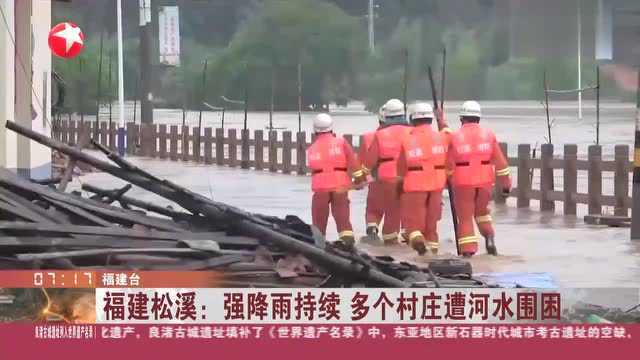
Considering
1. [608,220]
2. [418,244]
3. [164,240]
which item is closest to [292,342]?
[164,240]

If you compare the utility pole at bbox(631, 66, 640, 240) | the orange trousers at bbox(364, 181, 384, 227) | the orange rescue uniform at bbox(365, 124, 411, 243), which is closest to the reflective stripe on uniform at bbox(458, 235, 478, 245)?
the orange rescue uniform at bbox(365, 124, 411, 243)

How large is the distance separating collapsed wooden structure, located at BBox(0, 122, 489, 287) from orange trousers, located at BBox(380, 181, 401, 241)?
269 centimetres

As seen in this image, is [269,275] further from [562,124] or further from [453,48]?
[562,124]

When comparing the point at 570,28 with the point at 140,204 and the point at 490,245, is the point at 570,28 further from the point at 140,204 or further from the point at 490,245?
the point at 490,245

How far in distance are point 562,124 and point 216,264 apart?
1600mm

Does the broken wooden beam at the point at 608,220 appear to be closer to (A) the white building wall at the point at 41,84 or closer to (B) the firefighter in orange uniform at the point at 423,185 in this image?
(B) the firefighter in orange uniform at the point at 423,185

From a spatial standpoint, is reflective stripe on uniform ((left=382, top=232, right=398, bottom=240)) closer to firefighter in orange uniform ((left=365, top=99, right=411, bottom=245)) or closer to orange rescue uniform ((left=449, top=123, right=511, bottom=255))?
firefighter in orange uniform ((left=365, top=99, right=411, bottom=245))

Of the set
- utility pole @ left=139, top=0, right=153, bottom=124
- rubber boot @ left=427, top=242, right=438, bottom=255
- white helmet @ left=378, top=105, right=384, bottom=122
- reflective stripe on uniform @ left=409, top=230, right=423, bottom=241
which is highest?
utility pole @ left=139, top=0, right=153, bottom=124

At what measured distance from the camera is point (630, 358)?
3902 mm

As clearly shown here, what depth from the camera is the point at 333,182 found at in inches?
279

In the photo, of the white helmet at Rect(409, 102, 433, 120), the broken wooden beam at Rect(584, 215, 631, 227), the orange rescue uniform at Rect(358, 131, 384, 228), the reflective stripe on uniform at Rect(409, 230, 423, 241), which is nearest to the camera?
the white helmet at Rect(409, 102, 433, 120)

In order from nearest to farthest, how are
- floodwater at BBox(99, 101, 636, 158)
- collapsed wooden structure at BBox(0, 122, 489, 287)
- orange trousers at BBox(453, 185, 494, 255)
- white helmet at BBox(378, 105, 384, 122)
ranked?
collapsed wooden structure at BBox(0, 122, 489, 287) → floodwater at BBox(99, 101, 636, 158) → white helmet at BBox(378, 105, 384, 122) → orange trousers at BBox(453, 185, 494, 255)

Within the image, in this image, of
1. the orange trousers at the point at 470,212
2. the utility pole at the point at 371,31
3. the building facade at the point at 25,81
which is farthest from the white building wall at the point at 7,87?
the orange trousers at the point at 470,212

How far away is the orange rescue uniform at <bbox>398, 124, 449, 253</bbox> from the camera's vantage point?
285 inches
